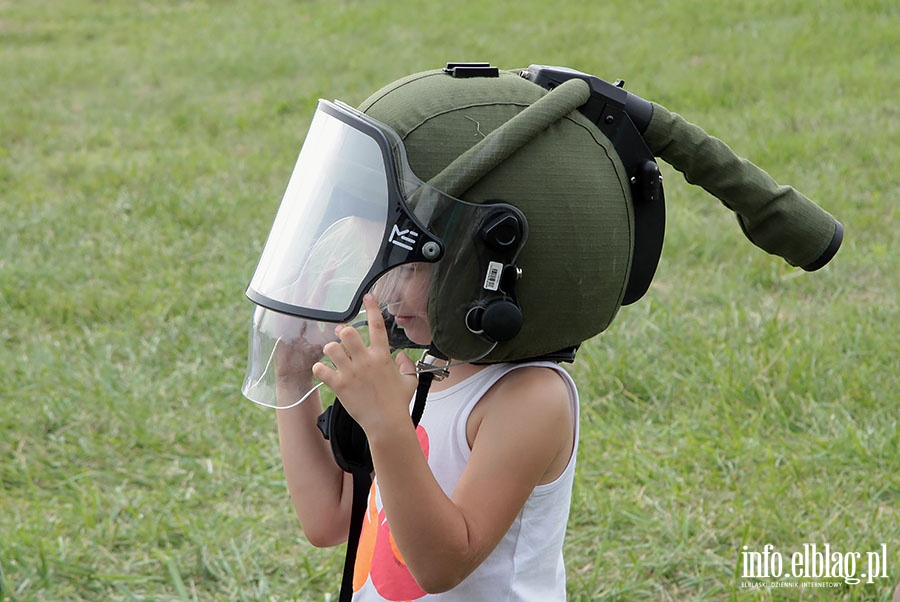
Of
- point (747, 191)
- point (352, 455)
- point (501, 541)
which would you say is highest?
point (747, 191)

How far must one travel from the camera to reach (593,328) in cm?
160

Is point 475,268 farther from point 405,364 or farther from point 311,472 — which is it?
point 311,472

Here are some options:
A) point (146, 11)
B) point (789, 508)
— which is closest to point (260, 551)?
point (789, 508)

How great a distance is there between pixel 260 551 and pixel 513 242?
1.63m

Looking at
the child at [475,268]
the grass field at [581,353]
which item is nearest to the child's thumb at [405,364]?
the child at [475,268]

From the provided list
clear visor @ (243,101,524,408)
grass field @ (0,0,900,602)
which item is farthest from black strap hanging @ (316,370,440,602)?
grass field @ (0,0,900,602)

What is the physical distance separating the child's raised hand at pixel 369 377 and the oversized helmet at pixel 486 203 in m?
0.04

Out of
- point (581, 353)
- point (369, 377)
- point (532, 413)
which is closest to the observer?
point (369, 377)

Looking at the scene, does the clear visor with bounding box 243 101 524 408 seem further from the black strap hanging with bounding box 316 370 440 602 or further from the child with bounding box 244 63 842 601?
the black strap hanging with bounding box 316 370 440 602

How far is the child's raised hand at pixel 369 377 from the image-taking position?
1445 mm

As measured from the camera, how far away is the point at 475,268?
147 cm

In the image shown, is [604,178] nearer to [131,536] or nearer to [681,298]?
[131,536]

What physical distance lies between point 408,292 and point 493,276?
0.13 m

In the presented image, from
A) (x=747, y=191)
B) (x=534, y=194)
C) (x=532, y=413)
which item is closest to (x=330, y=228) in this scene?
(x=534, y=194)
